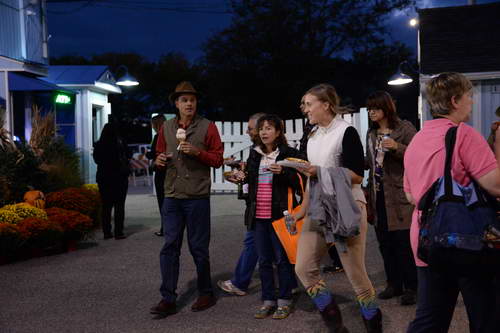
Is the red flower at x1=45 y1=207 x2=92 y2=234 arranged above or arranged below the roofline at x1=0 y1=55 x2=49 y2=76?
below

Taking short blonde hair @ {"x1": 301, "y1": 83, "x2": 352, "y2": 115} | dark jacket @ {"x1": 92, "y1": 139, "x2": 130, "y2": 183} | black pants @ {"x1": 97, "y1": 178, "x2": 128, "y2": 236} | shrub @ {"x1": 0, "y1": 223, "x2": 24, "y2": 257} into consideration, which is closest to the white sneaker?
short blonde hair @ {"x1": 301, "y1": 83, "x2": 352, "y2": 115}

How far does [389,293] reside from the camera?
6.18m

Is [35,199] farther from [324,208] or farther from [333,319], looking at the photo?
[324,208]

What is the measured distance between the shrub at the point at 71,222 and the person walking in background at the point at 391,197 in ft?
16.0

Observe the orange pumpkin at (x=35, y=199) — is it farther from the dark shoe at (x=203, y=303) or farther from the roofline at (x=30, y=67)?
the roofline at (x=30, y=67)

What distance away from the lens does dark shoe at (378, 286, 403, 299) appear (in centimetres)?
617

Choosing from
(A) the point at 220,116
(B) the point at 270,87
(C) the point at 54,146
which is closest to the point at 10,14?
(C) the point at 54,146

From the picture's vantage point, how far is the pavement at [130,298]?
17.7 feet

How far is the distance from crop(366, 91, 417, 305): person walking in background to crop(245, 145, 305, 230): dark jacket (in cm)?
88

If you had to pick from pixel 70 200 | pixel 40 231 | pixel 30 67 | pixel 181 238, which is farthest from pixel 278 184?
pixel 30 67

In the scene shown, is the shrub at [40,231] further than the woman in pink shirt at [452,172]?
Yes

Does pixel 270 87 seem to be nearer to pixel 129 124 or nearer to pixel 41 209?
pixel 129 124

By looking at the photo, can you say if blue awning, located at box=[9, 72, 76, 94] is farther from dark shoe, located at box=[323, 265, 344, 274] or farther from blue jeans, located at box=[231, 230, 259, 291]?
blue jeans, located at box=[231, 230, 259, 291]

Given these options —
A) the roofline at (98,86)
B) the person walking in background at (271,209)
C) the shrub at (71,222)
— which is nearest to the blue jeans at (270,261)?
the person walking in background at (271,209)
